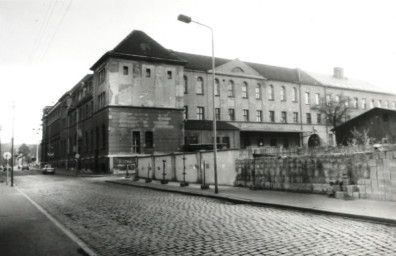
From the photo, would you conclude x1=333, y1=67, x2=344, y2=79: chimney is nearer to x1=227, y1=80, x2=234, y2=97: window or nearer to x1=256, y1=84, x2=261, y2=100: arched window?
x1=256, y1=84, x2=261, y2=100: arched window

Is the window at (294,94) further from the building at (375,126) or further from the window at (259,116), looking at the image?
the building at (375,126)

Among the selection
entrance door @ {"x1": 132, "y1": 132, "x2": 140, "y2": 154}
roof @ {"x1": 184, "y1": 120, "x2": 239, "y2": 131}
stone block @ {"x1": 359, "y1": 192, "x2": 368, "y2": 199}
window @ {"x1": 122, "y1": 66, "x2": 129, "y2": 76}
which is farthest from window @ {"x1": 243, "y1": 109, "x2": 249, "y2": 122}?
stone block @ {"x1": 359, "y1": 192, "x2": 368, "y2": 199}

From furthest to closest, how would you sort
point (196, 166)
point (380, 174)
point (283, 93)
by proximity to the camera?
1. point (283, 93)
2. point (196, 166)
3. point (380, 174)

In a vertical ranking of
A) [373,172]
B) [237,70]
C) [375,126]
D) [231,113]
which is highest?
[237,70]

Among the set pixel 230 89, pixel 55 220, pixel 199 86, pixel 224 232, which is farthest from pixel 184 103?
pixel 224 232

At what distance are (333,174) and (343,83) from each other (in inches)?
2371

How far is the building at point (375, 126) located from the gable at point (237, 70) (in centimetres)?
1787

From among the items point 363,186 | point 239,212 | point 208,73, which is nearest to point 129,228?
point 239,212

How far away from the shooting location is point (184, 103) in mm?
49844

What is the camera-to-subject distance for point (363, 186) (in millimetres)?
12727

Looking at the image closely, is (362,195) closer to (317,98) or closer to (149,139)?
(149,139)

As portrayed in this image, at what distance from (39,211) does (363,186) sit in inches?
441

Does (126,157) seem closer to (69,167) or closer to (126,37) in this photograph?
(126,37)

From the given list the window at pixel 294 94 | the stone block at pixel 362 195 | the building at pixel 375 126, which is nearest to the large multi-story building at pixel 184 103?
the window at pixel 294 94
